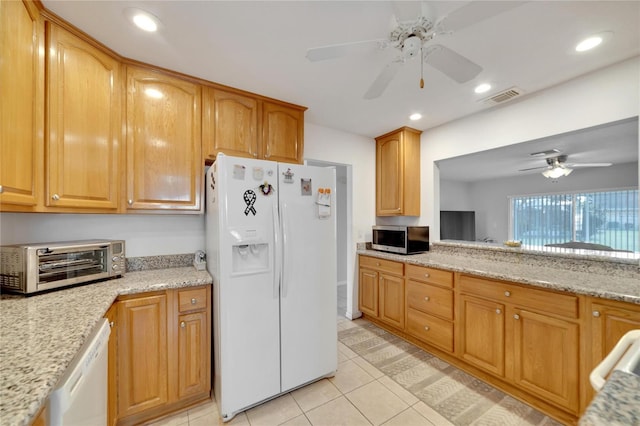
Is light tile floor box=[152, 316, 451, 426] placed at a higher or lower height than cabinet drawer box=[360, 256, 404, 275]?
lower

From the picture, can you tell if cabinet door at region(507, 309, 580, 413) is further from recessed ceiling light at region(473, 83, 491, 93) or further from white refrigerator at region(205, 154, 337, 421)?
recessed ceiling light at region(473, 83, 491, 93)

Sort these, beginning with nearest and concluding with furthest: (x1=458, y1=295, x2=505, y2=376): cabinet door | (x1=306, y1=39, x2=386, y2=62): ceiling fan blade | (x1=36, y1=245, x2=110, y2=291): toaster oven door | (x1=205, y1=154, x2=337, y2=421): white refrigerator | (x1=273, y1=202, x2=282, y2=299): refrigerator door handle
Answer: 1. (x1=306, y1=39, x2=386, y2=62): ceiling fan blade
2. (x1=36, y1=245, x2=110, y2=291): toaster oven door
3. (x1=205, y1=154, x2=337, y2=421): white refrigerator
4. (x1=273, y1=202, x2=282, y2=299): refrigerator door handle
5. (x1=458, y1=295, x2=505, y2=376): cabinet door

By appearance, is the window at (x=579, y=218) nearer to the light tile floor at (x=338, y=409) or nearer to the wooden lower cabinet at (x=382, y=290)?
the wooden lower cabinet at (x=382, y=290)

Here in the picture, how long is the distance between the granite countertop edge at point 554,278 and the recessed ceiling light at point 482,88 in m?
1.54

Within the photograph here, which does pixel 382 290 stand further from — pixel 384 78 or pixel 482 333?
pixel 384 78

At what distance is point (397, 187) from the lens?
3121mm

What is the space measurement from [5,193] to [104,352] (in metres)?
0.84

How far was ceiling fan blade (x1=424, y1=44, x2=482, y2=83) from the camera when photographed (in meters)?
1.29

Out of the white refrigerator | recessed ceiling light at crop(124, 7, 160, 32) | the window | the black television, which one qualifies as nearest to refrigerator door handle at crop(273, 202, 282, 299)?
the white refrigerator

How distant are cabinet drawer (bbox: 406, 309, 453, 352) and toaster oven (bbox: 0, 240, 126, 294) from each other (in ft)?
8.49

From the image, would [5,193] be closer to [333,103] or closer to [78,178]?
[78,178]

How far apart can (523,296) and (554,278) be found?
0.25 m

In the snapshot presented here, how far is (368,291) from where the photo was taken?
10.3 feet

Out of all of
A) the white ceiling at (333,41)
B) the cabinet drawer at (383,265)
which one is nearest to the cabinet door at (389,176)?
the cabinet drawer at (383,265)
